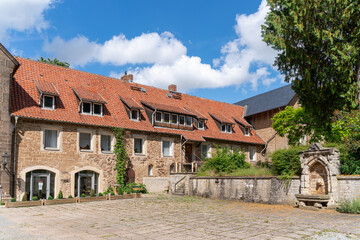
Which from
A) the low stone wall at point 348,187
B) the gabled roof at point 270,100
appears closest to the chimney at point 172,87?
the gabled roof at point 270,100

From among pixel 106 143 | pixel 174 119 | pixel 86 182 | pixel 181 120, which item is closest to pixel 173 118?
pixel 174 119

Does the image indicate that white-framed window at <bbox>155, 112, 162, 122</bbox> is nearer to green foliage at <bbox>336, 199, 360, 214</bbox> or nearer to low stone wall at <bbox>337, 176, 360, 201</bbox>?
low stone wall at <bbox>337, 176, 360, 201</bbox>

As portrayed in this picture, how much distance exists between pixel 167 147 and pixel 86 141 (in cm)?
680

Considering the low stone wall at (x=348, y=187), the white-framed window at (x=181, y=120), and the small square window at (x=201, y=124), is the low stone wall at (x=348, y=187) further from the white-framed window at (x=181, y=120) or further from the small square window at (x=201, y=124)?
the small square window at (x=201, y=124)

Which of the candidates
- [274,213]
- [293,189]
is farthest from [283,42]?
[274,213]

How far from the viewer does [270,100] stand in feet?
118

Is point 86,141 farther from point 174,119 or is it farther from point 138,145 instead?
point 174,119

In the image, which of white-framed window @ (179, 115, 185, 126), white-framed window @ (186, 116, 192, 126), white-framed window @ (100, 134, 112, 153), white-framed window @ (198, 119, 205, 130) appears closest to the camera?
white-framed window @ (100, 134, 112, 153)

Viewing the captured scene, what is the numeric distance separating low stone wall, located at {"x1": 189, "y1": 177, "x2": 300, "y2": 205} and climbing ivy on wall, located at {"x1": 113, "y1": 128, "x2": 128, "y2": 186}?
4868mm

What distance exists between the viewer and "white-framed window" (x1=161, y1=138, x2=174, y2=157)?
87.5 ft

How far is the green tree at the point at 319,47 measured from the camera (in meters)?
16.2

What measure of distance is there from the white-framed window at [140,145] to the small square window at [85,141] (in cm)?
356

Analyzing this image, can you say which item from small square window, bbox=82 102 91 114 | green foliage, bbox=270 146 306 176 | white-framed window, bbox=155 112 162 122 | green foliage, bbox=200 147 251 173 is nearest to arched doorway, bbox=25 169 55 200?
small square window, bbox=82 102 91 114

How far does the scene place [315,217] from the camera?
11875 mm
